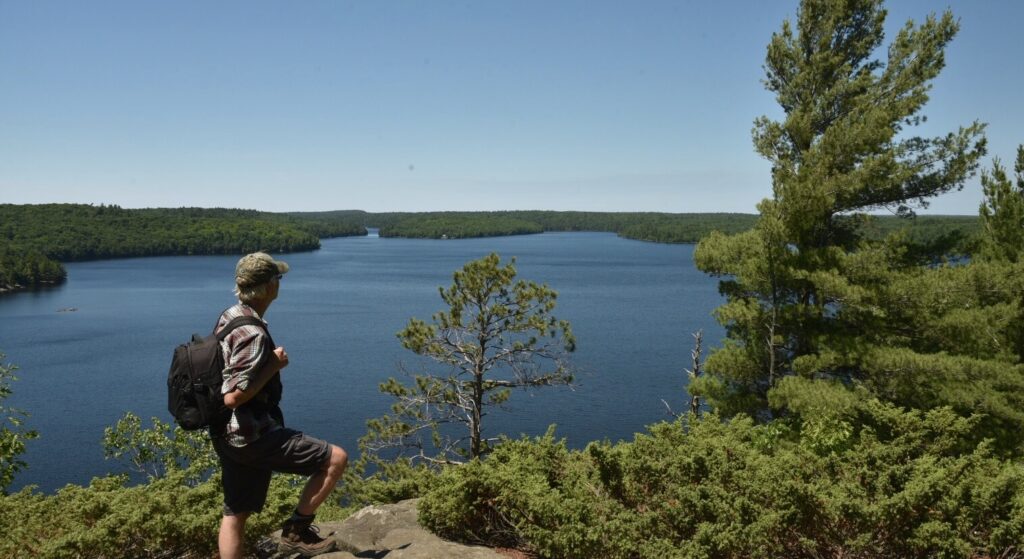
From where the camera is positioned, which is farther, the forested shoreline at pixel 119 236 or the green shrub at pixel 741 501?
the forested shoreline at pixel 119 236

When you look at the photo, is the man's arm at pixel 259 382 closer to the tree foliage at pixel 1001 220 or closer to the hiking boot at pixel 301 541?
the hiking boot at pixel 301 541

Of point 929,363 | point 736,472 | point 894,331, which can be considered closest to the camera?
point 736,472

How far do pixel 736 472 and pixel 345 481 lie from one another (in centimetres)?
1322

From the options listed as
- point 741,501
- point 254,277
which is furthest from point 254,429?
point 741,501

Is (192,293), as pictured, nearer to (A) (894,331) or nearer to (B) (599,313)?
(B) (599,313)

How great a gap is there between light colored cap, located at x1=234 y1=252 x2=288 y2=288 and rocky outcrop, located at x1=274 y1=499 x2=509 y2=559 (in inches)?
59.9

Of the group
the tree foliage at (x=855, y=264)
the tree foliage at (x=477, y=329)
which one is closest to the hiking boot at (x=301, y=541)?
the tree foliage at (x=855, y=264)

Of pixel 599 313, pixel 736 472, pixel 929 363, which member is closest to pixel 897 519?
pixel 736 472

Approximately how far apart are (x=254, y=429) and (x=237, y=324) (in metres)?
0.49

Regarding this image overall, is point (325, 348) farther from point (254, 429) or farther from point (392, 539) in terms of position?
point (254, 429)

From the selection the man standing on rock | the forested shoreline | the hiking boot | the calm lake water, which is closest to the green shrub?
the hiking boot

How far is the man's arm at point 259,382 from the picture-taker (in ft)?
9.86

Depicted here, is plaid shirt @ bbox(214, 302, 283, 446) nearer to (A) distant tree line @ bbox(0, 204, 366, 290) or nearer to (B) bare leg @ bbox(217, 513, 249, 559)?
(B) bare leg @ bbox(217, 513, 249, 559)

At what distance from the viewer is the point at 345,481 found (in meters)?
15.5
